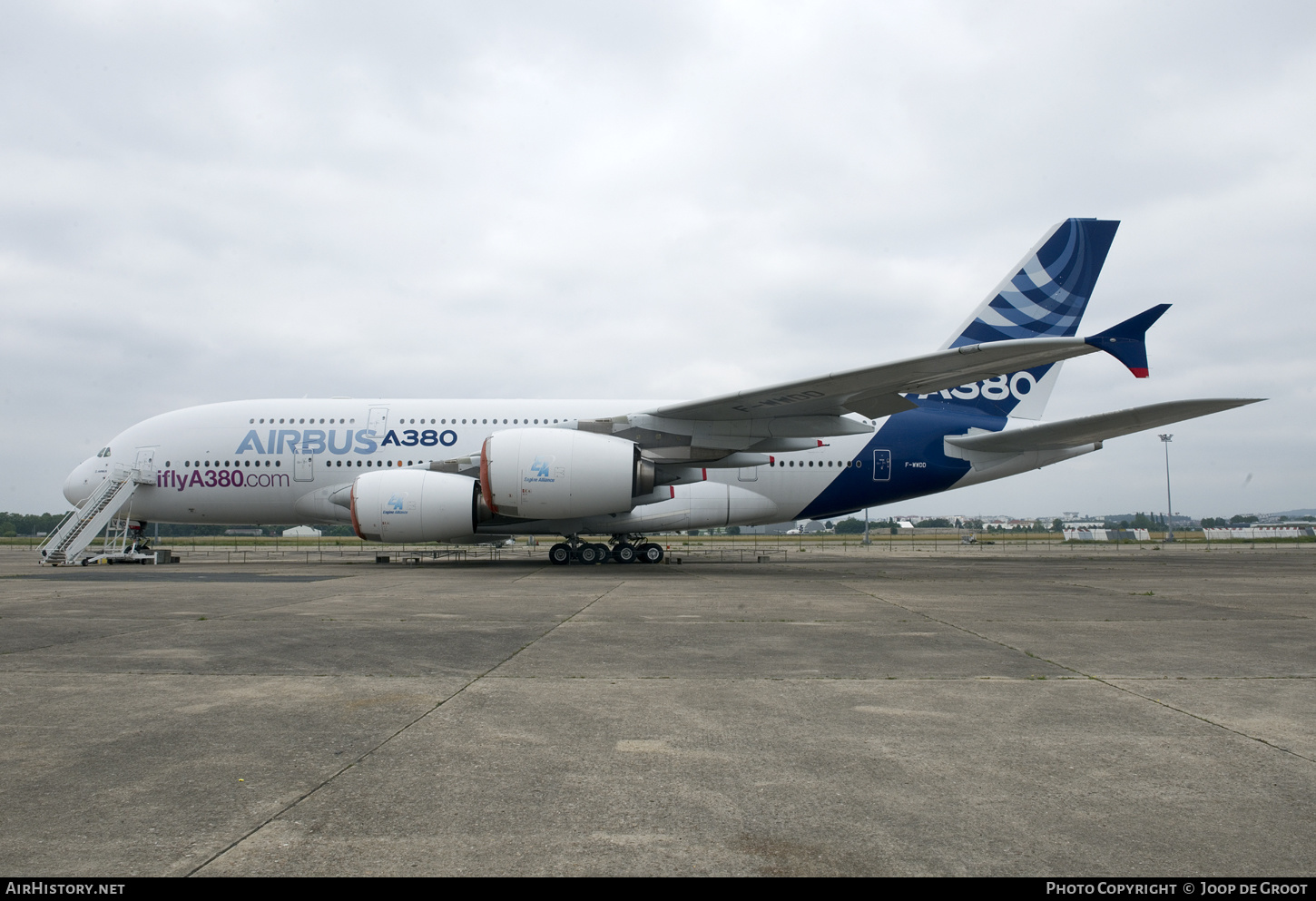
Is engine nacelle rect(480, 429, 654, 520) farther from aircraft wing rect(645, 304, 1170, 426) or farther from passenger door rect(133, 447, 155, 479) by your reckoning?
passenger door rect(133, 447, 155, 479)

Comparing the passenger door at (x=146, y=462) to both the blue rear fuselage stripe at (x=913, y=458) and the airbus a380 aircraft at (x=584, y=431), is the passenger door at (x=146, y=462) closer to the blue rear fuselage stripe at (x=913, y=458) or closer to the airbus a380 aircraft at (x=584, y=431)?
the airbus a380 aircraft at (x=584, y=431)

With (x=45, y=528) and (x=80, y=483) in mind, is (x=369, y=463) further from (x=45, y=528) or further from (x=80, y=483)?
(x=45, y=528)

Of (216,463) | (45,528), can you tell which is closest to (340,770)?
(216,463)

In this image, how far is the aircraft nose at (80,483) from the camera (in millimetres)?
19078

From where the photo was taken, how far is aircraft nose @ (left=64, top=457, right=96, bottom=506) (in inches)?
751

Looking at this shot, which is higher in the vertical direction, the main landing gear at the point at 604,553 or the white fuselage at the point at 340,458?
the white fuselage at the point at 340,458

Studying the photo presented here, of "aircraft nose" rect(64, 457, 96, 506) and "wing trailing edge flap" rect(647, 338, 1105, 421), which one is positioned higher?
"wing trailing edge flap" rect(647, 338, 1105, 421)

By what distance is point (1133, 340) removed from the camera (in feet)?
40.1

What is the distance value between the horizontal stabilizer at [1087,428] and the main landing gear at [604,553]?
7.55 metres

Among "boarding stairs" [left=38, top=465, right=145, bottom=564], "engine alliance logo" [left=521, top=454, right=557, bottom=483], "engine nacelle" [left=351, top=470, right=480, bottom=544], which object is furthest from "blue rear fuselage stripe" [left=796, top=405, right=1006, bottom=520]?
"boarding stairs" [left=38, top=465, right=145, bottom=564]

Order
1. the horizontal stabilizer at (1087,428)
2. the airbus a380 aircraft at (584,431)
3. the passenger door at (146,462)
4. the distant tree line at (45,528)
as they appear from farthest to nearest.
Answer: the distant tree line at (45,528) → the passenger door at (146,462) → the airbus a380 aircraft at (584,431) → the horizontal stabilizer at (1087,428)

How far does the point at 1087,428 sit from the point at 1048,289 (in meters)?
3.80

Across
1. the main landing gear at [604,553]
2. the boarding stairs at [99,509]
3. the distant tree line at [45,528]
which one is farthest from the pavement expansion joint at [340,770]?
the distant tree line at [45,528]

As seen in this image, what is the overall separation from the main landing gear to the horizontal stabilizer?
7.55m
